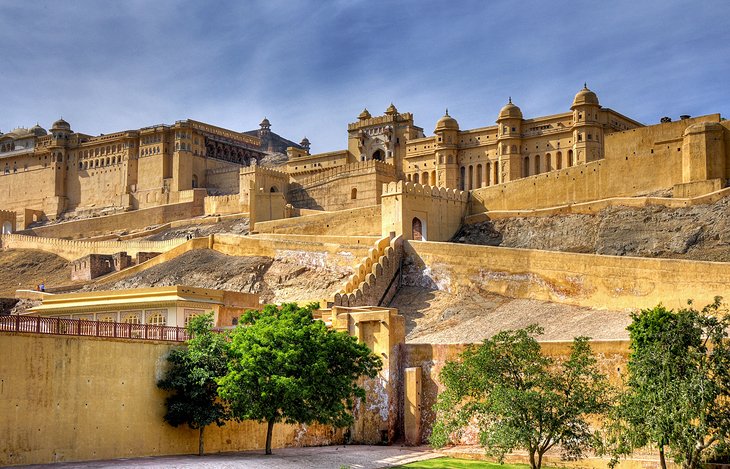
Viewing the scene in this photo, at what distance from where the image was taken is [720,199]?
1532 inches

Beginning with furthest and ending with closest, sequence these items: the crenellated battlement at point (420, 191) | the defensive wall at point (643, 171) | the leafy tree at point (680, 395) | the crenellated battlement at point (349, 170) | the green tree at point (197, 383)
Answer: the crenellated battlement at point (349, 170)
the crenellated battlement at point (420, 191)
the defensive wall at point (643, 171)
the green tree at point (197, 383)
the leafy tree at point (680, 395)

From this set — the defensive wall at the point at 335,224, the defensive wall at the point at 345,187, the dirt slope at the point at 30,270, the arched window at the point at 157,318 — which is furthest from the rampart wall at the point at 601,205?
the dirt slope at the point at 30,270

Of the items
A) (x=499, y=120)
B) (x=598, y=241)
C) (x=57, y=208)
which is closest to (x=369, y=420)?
(x=598, y=241)

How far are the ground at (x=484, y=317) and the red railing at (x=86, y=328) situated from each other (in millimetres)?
9898

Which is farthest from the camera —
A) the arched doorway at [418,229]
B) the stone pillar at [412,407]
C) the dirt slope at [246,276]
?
the arched doorway at [418,229]

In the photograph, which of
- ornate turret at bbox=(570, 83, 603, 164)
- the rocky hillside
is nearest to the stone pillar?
the rocky hillside

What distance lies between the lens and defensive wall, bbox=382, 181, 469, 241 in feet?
142

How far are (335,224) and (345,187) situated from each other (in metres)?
11.3

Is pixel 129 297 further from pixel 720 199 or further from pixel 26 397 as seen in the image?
pixel 720 199

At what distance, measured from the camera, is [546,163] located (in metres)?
54.9

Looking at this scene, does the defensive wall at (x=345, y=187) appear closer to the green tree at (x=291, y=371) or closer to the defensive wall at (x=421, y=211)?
the defensive wall at (x=421, y=211)

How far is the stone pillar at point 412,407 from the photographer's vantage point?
27.9 meters

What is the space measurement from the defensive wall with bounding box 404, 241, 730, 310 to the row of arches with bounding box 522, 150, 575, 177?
15714mm

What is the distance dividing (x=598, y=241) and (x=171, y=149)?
39998 millimetres
